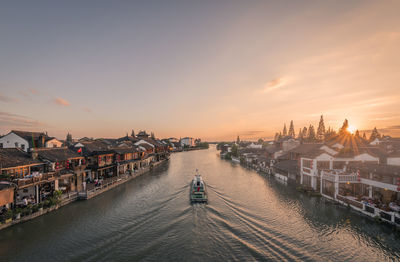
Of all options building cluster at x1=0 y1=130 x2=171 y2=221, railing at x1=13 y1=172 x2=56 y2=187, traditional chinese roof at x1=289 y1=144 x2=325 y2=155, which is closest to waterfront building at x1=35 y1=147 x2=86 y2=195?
building cluster at x1=0 y1=130 x2=171 y2=221

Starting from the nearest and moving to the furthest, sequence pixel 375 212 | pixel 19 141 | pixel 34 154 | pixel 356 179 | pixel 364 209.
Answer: pixel 375 212 → pixel 364 209 → pixel 34 154 → pixel 356 179 → pixel 19 141

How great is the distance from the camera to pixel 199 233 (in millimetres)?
19172

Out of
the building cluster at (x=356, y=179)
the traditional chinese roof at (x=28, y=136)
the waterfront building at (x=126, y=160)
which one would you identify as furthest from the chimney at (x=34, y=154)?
the building cluster at (x=356, y=179)

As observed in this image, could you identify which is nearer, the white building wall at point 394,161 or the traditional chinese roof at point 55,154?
the white building wall at point 394,161

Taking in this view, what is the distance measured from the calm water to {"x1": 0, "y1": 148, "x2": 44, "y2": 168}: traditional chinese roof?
26.3 ft

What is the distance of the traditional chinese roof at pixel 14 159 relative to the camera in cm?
2279

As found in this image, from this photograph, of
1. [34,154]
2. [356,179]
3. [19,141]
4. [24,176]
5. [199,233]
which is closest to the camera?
[199,233]

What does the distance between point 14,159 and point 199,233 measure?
27347 millimetres

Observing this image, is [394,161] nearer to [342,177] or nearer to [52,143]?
[342,177]

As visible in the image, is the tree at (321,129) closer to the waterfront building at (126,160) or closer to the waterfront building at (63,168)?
the waterfront building at (126,160)

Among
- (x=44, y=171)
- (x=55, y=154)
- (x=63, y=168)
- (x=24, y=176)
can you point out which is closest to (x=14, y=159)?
(x=24, y=176)

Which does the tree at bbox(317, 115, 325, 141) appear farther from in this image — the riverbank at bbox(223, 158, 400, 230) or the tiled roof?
the riverbank at bbox(223, 158, 400, 230)

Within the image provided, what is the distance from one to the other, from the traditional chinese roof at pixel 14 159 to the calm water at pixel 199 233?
315 inches

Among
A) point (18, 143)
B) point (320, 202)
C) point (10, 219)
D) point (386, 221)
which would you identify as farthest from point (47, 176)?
point (386, 221)
